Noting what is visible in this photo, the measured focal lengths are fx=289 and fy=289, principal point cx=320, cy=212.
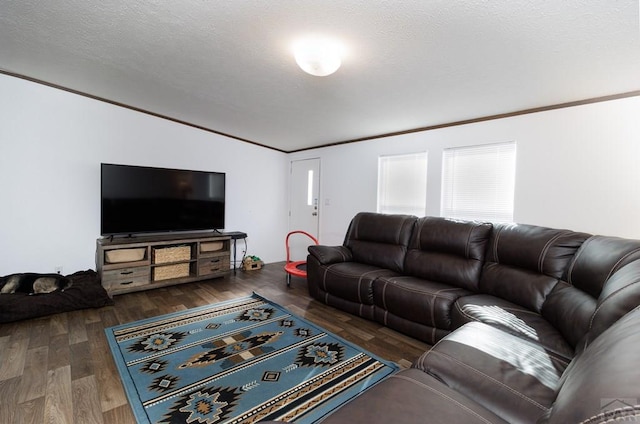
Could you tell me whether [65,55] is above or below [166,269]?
above

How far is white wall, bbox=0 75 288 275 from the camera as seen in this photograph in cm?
326

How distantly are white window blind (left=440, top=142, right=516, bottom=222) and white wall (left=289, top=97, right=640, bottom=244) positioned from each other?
0.26 feet

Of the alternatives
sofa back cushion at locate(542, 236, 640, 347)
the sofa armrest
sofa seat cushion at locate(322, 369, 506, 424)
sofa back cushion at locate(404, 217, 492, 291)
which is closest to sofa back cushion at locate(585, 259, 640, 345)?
sofa back cushion at locate(542, 236, 640, 347)

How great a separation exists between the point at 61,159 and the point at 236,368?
3.42 meters

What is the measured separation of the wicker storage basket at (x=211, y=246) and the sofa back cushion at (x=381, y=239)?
1952 mm

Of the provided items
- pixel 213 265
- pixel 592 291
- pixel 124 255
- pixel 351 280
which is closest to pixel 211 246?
pixel 213 265

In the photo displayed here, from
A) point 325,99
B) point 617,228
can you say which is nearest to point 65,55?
point 325,99

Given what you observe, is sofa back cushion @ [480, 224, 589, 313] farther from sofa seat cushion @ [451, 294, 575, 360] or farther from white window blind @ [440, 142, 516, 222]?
white window blind @ [440, 142, 516, 222]

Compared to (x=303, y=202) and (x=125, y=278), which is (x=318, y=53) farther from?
(x=303, y=202)

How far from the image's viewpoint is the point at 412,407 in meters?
1.03

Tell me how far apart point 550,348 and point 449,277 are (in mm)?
1134

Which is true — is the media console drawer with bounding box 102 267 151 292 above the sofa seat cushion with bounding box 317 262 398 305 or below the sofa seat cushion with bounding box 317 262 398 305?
below

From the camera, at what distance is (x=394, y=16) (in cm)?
177

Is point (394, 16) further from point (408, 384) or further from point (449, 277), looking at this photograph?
point (449, 277)
